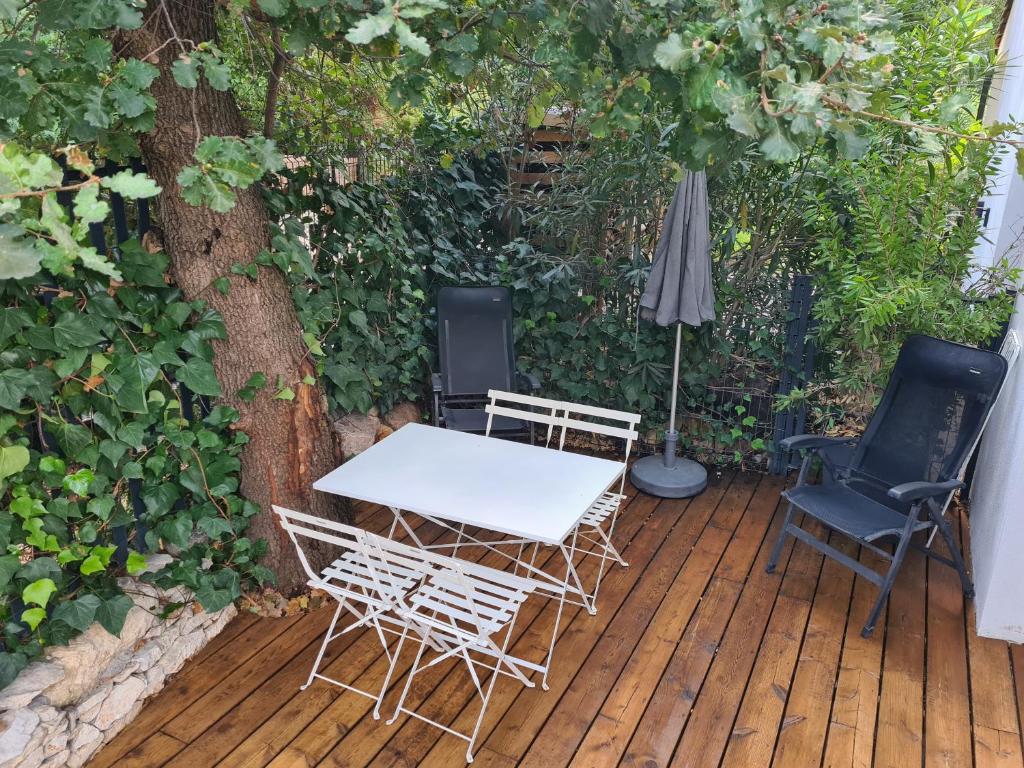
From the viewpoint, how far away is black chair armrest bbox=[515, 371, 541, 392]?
4.88 meters

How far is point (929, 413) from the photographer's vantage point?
154 inches

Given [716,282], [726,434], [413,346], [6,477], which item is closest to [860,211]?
[716,282]

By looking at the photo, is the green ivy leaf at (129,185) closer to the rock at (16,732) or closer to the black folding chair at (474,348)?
the rock at (16,732)

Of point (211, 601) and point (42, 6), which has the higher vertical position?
point (42, 6)

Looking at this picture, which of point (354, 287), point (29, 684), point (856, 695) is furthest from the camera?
point (354, 287)

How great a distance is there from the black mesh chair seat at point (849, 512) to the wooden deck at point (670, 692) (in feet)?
1.38

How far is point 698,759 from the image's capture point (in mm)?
2844

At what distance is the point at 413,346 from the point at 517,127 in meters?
1.81

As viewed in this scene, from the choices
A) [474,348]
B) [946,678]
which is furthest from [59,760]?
[946,678]

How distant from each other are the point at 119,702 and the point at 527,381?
2804mm

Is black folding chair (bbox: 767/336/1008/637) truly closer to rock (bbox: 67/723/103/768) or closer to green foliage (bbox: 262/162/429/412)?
green foliage (bbox: 262/162/429/412)

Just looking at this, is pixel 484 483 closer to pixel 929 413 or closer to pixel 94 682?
pixel 94 682

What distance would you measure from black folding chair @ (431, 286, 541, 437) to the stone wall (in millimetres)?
2016

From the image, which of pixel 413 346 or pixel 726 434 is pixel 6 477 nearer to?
pixel 413 346
